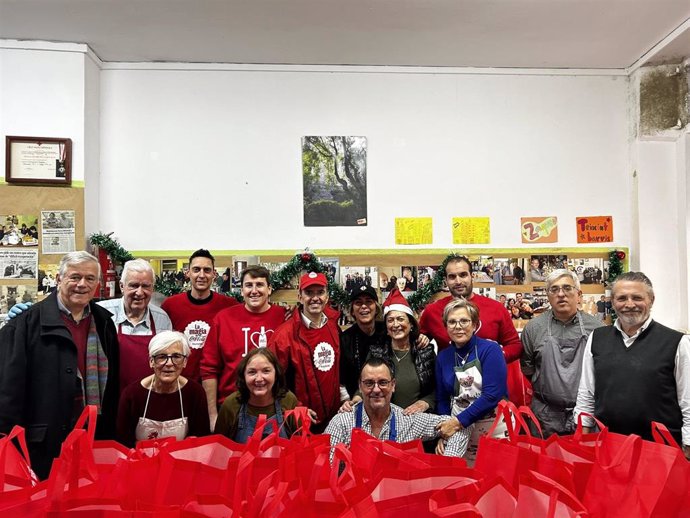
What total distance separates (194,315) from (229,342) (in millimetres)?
382

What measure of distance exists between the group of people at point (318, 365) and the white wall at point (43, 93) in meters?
1.26

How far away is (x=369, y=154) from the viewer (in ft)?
12.1

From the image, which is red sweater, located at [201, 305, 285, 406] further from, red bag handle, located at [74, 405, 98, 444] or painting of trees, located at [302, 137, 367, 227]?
red bag handle, located at [74, 405, 98, 444]

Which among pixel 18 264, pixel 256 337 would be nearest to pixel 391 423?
pixel 256 337

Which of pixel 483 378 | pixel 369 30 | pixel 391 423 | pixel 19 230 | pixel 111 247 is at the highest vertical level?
pixel 369 30

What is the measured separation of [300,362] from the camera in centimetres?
258

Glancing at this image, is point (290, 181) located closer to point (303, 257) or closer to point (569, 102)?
point (303, 257)

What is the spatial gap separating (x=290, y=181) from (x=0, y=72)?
1897mm

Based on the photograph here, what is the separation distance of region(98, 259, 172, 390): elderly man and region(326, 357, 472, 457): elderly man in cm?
91

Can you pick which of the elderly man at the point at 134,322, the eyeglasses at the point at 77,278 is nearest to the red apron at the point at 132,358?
the elderly man at the point at 134,322

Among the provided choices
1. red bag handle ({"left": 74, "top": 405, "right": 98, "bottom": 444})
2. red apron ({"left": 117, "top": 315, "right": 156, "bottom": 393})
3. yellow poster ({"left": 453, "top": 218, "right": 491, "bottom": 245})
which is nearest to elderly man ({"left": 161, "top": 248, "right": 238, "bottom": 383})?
red apron ({"left": 117, "top": 315, "right": 156, "bottom": 393})

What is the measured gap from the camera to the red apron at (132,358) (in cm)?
235

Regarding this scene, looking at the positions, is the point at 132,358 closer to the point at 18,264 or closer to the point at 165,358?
the point at 165,358

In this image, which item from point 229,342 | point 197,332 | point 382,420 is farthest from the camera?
point 197,332
